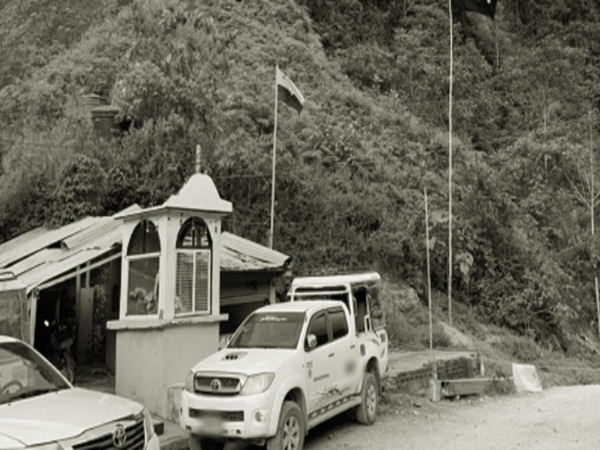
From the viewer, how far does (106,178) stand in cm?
1698

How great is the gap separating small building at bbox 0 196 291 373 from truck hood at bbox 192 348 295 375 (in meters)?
2.70

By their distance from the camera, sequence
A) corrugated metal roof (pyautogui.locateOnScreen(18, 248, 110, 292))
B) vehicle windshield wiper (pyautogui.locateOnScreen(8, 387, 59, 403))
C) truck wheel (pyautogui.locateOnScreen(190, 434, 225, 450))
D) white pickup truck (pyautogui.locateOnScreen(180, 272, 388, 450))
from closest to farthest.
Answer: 1. vehicle windshield wiper (pyautogui.locateOnScreen(8, 387, 59, 403))
2. white pickup truck (pyautogui.locateOnScreen(180, 272, 388, 450))
3. truck wheel (pyautogui.locateOnScreen(190, 434, 225, 450))
4. corrugated metal roof (pyautogui.locateOnScreen(18, 248, 110, 292))

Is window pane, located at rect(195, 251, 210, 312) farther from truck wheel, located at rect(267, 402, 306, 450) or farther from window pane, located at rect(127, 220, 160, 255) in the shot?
truck wheel, located at rect(267, 402, 306, 450)

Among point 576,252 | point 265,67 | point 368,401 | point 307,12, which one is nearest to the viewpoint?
point 368,401

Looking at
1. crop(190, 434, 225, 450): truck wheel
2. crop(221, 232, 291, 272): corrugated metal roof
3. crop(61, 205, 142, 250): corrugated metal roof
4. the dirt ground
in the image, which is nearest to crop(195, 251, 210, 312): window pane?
crop(221, 232, 291, 272): corrugated metal roof

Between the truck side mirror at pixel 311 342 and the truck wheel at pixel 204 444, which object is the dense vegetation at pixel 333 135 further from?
the truck wheel at pixel 204 444

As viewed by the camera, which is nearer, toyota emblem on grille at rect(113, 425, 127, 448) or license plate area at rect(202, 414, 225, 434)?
toyota emblem on grille at rect(113, 425, 127, 448)

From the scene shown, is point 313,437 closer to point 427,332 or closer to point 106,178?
point 427,332

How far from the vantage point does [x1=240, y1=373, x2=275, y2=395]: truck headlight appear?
7527 mm

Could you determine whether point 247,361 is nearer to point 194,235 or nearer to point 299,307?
point 299,307

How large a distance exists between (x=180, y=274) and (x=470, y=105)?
22.2 meters

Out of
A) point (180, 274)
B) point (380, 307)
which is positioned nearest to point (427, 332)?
point (380, 307)

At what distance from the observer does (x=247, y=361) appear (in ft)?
26.0

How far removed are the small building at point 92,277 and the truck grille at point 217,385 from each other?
124 inches
